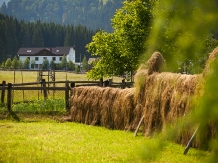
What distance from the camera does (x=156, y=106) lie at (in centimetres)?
1024

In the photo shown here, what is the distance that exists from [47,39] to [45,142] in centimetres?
13472

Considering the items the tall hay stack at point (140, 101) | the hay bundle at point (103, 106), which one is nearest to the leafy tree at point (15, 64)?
the hay bundle at point (103, 106)

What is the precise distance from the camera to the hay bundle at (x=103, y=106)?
12.0m

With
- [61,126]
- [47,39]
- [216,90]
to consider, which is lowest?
[61,126]

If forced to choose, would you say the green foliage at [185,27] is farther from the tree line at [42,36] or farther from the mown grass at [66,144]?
the tree line at [42,36]

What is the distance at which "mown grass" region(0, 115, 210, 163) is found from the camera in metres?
7.91

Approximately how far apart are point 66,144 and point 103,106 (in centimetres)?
372

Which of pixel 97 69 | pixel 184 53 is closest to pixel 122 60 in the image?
pixel 97 69

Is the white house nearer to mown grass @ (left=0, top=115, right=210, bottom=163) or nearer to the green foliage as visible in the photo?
mown grass @ (left=0, top=115, right=210, bottom=163)

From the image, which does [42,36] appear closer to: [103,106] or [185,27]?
[103,106]

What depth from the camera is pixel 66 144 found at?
9586 millimetres

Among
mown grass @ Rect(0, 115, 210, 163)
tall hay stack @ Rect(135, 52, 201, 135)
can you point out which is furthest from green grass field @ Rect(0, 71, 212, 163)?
tall hay stack @ Rect(135, 52, 201, 135)

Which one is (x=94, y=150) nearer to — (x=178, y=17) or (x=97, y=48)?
(x=178, y=17)

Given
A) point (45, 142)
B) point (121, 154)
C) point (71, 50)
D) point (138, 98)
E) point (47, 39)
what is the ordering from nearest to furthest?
point (121, 154) → point (45, 142) → point (138, 98) → point (71, 50) → point (47, 39)
